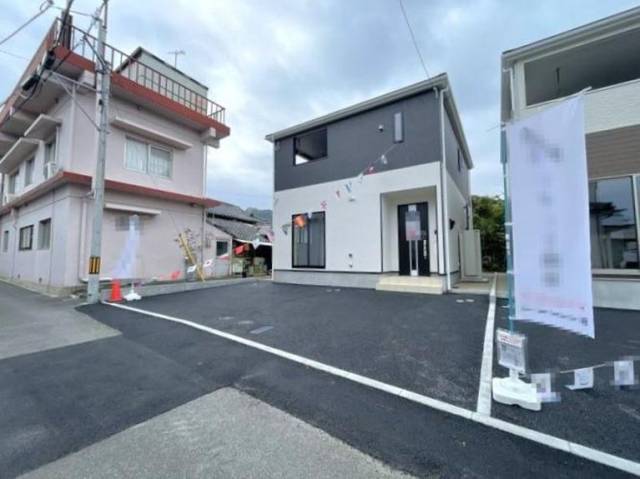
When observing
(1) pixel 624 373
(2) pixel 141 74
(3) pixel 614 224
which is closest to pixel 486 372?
(1) pixel 624 373

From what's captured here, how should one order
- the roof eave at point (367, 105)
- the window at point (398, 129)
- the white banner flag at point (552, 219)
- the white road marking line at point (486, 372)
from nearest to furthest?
the white banner flag at point (552, 219), the white road marking line at point (486, 372), the roof eave at point (367, 105), the window at point (398, 129)

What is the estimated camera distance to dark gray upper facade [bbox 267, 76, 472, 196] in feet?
26.2

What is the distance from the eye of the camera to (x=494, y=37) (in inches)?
255

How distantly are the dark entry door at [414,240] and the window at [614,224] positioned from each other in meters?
3.56

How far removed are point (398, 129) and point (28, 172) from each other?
46.4 feet

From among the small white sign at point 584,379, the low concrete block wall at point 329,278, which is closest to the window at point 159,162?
the low concrete block wall at point 329,278

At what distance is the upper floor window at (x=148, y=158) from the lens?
963 cm

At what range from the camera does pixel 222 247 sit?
15156 millimetres

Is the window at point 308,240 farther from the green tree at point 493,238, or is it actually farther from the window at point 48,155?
the green tree at point 493,238

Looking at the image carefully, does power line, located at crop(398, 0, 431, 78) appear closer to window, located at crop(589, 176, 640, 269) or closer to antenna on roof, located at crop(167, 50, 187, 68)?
window, located at crop(589, 176, 640, 269)

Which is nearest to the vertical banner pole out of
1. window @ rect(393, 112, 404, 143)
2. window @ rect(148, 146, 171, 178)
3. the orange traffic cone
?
window @ rect(393, 112, 404, 143)

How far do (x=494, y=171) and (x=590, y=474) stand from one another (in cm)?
1654

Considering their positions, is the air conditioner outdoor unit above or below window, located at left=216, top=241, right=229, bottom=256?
above

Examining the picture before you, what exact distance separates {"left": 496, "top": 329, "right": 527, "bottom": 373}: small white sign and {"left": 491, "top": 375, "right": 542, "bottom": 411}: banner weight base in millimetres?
120
